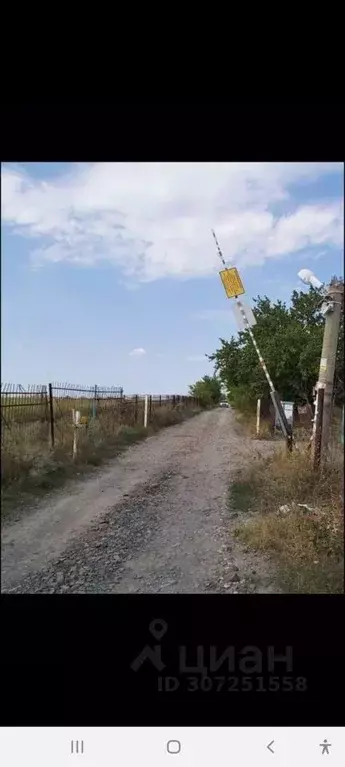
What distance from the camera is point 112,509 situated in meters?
1.50

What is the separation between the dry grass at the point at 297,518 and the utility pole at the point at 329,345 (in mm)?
95

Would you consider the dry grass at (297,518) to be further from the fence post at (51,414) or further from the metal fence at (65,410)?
the fence post at (51,414)

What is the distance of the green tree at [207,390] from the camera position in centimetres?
158

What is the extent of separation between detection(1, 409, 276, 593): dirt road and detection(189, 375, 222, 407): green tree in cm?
7

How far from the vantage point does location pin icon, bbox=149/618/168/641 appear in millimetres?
1412

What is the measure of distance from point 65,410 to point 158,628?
65cm

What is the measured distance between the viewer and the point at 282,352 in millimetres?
1560

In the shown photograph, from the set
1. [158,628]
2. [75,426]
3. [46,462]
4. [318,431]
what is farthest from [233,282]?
[158,628]
